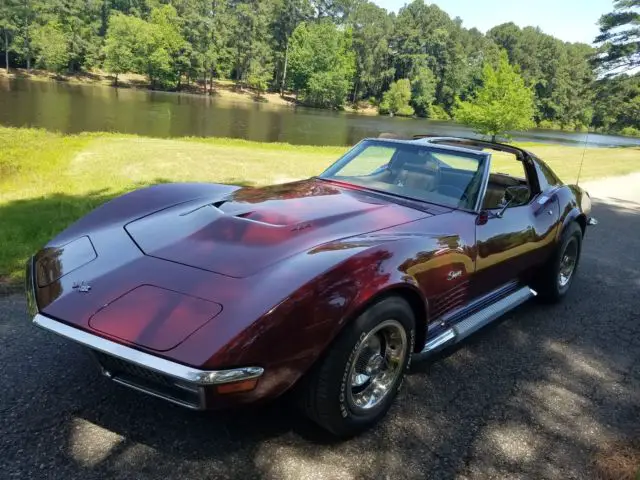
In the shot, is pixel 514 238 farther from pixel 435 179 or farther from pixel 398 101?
pixel 398 101

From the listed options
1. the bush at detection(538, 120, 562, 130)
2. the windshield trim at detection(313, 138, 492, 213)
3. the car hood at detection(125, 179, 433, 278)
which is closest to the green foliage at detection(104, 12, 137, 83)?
the bush at detection(538, 120, 562, 130)

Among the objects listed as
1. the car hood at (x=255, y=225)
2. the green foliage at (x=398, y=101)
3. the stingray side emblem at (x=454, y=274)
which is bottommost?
the stingray side emblem at (x=454, y=274)

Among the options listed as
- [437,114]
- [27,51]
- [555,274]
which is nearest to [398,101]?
[437,114]

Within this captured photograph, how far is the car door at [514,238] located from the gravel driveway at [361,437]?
0.58 m

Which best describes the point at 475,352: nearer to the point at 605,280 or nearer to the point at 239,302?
the point at 239,302

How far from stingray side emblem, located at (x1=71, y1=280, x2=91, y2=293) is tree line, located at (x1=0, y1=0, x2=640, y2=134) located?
51700mm

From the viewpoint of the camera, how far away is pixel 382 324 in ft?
8.20

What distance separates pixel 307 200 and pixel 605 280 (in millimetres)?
3980

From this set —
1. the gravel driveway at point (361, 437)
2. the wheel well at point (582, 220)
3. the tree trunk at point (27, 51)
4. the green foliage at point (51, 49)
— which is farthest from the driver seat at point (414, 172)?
the tree trunk at point (27, 51)

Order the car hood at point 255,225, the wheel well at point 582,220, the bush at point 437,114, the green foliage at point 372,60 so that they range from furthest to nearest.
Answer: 1. the green foliage at point 372,60
2. the bush at point 437,114
3. the wheel well at point 582,220
4. the car hood at point 255,225

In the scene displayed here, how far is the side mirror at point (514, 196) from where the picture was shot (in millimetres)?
3768

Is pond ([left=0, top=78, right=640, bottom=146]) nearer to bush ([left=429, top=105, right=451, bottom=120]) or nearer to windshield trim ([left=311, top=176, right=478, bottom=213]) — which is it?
windshield trim ([left=311, top=176, right=478, bottom=213])

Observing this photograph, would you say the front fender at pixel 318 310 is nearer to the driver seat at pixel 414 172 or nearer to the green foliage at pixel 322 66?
the driver seat at pixel 414 172

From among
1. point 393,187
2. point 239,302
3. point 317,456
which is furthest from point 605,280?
point 239,302
